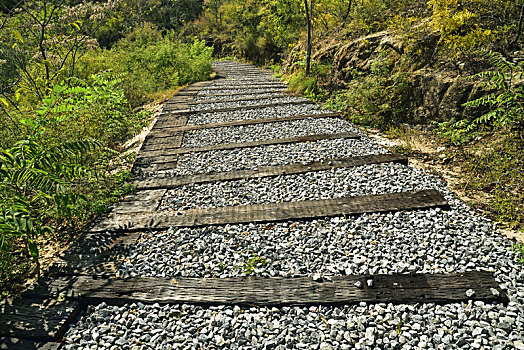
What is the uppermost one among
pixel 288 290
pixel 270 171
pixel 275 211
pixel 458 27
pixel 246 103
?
pixel 458 27

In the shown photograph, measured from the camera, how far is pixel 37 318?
2.12 m

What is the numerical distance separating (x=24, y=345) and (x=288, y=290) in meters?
1.80

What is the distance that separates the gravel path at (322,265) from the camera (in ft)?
6.21

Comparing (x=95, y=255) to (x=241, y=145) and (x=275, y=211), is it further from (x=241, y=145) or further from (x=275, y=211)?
(x=241, y=145)

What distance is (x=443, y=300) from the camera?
2047mm

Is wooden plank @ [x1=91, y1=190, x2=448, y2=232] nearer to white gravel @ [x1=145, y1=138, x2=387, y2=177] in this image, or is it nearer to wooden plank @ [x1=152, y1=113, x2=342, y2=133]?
white gravel @ [x1=145, y1=138, x2=387, y2=177]

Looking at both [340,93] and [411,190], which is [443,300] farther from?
[340,93]

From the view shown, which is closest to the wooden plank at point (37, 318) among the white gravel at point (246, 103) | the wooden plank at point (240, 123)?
the wooden plank at point (240, 123)

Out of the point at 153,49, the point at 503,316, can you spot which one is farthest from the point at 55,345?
the point at 153,49

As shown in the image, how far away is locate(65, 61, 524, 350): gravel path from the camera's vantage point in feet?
6.21

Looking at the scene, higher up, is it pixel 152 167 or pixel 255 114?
pixel 255 114

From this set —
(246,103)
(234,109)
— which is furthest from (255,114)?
(246,103)

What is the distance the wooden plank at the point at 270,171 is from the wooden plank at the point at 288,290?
1.74 m

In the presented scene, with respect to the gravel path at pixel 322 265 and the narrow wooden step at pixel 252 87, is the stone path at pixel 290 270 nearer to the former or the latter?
the gravel path at pixel 322 265
